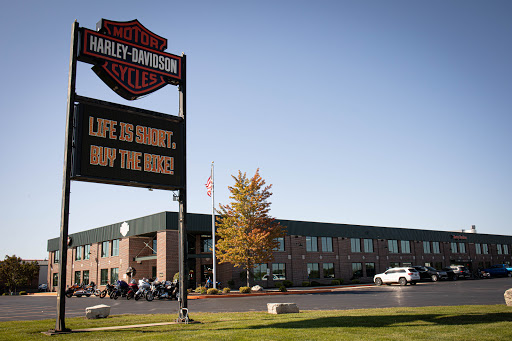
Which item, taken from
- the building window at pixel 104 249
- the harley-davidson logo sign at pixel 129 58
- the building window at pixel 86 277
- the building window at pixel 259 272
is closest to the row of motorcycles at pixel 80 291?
the building window at pixel 104 249

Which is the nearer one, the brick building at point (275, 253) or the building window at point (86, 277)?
the brick building at point (275, 253)

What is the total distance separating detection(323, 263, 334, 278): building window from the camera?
52875 millimetres

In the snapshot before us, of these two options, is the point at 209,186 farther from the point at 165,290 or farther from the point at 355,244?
the point at 355,244

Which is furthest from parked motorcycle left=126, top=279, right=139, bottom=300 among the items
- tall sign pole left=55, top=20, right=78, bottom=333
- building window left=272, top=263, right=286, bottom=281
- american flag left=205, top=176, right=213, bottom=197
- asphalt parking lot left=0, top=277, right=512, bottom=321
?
tall sign pole left=55, top=20, right=78, bottom=333

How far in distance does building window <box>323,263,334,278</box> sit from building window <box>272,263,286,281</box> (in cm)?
628

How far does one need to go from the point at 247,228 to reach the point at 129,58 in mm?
24901

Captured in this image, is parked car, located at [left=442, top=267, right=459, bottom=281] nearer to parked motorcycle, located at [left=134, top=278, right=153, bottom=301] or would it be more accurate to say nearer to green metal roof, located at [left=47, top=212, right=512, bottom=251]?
green metal roof, located at [left=47, top=212, right=512, bottom=251]

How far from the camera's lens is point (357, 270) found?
2200 inches

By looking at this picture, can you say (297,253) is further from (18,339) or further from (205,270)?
(18,339)

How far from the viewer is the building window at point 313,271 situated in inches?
2025

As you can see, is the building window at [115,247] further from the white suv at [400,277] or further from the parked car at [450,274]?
the parked car at [450,274]

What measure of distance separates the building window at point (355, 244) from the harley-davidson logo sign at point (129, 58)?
44638 millimetres

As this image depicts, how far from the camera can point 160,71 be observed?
610 inches

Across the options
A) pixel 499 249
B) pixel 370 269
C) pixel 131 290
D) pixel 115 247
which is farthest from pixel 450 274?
pixel 115 247
